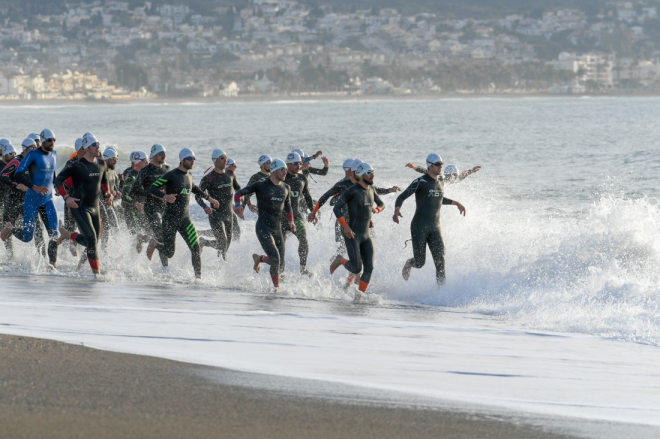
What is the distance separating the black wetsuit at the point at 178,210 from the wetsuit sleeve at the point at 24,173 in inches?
66.2

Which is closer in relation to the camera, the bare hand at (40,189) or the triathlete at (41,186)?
the bare hand at (40,189)

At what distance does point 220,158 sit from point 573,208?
1382 centimetres

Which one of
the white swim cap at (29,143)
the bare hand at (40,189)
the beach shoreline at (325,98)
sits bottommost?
the beach shoreline at (325,98)

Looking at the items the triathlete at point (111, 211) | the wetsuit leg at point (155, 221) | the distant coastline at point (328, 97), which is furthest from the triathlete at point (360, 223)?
the distant coastline at point (328, 97)

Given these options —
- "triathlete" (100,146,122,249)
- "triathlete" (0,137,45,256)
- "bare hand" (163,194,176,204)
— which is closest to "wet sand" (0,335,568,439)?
"bare hand" (163,194,176,204)

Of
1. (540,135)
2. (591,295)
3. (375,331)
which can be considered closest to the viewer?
(375,331)

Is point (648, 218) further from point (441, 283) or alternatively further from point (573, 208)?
point (573, 208)

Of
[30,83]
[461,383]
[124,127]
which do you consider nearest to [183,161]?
[461,383]

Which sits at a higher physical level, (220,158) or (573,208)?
(220,158)

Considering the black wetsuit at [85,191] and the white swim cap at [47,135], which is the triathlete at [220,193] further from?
the white swim cap at [47,135]

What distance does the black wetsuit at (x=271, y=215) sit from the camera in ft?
46.1

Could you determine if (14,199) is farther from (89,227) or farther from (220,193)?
(220,193)

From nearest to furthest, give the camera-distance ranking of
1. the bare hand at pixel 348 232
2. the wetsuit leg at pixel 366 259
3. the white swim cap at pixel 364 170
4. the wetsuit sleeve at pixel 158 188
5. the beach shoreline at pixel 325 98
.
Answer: the bare hand at pixel 348 232, the wetsuit leg at pixel 366 259, the white swim cap at pixel 364 170, the wetsuit sleeve at pixel 158 188, the beach shoreline at pixel 325 98

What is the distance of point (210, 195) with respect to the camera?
1580cm
